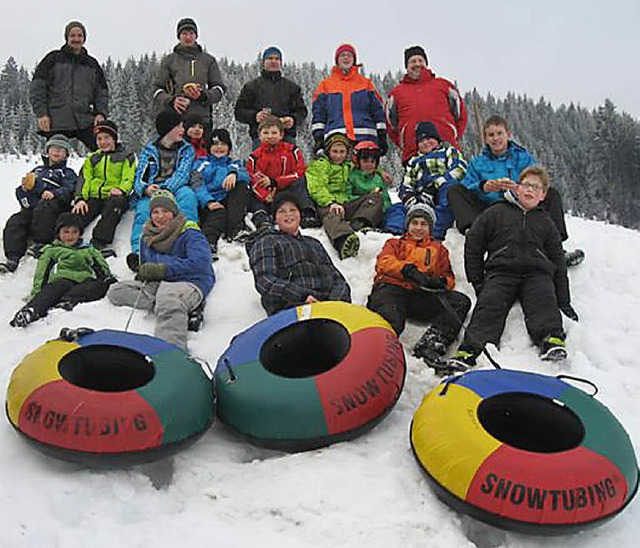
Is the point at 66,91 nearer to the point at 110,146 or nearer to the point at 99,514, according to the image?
the point at 110,146

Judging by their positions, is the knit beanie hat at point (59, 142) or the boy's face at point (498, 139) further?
the knit beanie hat at point (59, 142)

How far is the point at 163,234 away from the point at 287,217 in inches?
40.7

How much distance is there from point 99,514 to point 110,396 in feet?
1.79

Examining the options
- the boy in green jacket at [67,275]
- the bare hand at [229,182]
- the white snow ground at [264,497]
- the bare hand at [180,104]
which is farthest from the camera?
the bare hand at [180,104]

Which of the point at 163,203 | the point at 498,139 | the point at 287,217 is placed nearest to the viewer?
the point at 287,217

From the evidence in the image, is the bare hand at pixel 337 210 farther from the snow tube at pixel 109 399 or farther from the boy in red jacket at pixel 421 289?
the snow tube at pixel 109 399

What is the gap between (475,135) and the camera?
34500 millimetres

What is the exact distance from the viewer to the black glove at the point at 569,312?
4.49 m

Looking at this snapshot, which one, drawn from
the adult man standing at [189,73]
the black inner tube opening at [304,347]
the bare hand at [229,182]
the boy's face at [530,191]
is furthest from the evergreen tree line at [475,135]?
the black inner tube opening at [304,347]

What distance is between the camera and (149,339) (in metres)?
3.45

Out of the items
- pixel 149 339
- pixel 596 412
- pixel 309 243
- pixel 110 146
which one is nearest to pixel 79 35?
pixel 110 146

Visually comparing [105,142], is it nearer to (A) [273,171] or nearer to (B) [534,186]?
(A) [273,171]

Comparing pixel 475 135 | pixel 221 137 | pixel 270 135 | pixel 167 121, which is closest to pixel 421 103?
pixel 270 135

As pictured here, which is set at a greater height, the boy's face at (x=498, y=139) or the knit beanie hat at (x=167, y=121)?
the knit beanie hat at (x=167, y=121)
